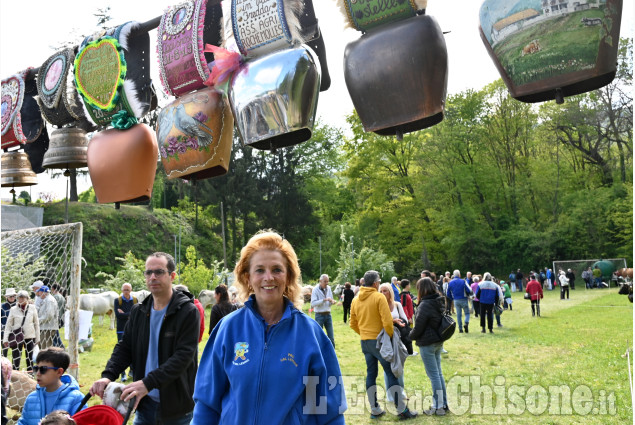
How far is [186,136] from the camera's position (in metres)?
3.33

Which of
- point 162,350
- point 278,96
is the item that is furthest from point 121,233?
point 278,96

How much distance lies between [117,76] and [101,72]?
16 cm

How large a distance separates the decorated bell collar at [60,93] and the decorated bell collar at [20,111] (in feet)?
1.09

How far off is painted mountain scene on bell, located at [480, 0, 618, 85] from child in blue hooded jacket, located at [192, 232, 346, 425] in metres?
1.34

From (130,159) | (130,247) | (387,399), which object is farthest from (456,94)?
(130,159)

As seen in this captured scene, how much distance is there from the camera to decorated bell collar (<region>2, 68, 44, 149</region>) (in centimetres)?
453

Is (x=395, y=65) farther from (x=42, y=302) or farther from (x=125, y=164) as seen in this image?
(x=42, y=302)

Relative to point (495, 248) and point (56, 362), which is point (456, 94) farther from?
point (56, 362)

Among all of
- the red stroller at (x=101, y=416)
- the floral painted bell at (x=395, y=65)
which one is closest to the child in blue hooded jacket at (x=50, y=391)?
the red stroller at (x=101, y=416)

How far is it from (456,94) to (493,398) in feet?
88.3

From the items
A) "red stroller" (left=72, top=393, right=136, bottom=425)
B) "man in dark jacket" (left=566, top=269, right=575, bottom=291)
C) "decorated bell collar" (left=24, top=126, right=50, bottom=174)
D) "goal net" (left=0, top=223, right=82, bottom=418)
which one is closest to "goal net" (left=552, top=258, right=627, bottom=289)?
"man in dark jacket" (left=566, top=269, right=575, bottom=291)

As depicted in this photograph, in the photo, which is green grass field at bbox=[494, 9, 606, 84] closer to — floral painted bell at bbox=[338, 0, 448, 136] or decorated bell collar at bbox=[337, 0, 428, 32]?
floral painted bell at bbox=[338, 0, 448, 136]

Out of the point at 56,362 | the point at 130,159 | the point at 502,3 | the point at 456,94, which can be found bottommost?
the point at 56,362

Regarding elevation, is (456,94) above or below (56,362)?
above
